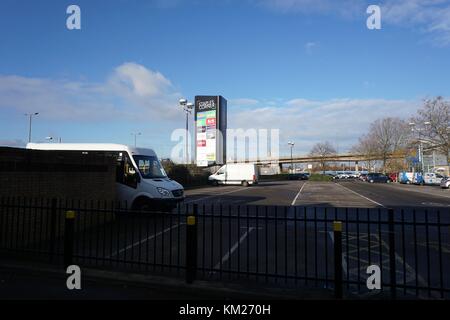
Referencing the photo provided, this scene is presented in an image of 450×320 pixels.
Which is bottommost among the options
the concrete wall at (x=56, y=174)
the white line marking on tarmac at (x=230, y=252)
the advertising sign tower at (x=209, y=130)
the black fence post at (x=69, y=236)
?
the white line marking on tarmac at (x=230, y=252)

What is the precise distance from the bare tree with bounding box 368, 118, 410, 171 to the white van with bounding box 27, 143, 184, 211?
70845 mm

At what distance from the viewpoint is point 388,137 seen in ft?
253

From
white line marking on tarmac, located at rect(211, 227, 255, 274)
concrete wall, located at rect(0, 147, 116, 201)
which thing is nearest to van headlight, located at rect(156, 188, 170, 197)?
concrete wall, located at rect(0, 147, 116, 201)

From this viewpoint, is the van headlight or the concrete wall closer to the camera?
the concrete wall

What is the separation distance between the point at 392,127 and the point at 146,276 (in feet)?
258

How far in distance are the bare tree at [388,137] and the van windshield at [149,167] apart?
70.3m

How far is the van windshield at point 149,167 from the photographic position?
14031 mm

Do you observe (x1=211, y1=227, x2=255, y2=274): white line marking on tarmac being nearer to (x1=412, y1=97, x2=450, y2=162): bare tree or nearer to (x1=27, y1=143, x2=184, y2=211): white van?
(x1=27, y1=143, x2=184, y2=211): white van

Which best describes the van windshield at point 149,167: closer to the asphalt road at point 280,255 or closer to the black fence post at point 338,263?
the asphalt road at point 280,255

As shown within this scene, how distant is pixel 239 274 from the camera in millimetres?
6535

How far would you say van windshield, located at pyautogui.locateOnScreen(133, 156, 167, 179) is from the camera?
14.0m

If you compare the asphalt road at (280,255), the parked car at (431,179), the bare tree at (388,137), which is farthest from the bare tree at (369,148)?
the asphalt road at (280,255)

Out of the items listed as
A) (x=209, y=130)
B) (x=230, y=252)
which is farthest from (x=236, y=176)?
(x=230, y=252)
